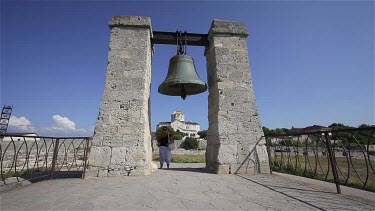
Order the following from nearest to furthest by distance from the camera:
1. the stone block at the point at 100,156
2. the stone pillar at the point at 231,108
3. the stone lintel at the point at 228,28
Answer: the stone block at the point at 100,156, the stone pillar at the point at 231,108, the stone lintel at the point at 228,28

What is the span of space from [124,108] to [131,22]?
220cm

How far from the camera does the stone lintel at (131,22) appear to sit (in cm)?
505

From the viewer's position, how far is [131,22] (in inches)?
200

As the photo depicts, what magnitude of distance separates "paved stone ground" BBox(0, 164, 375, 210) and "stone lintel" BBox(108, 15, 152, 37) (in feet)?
12.0

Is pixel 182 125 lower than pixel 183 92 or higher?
higher

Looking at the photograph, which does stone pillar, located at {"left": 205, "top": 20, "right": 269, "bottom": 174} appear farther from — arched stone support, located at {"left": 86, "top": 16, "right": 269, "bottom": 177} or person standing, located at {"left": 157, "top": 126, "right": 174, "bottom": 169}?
person standing, located at {"left": 157, "top": 126, "right": 174, "bottom": 169}

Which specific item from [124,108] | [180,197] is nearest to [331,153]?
[180,197]

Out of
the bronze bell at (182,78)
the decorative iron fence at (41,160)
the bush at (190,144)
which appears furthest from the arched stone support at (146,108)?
the bush at (190,144)

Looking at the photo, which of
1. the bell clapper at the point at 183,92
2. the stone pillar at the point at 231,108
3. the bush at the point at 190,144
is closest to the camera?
the stone pillar at the point at 231,108

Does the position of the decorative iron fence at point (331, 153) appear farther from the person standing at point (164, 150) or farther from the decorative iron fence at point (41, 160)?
the decorative iron fence at point (41, 160)

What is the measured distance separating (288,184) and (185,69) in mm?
3071

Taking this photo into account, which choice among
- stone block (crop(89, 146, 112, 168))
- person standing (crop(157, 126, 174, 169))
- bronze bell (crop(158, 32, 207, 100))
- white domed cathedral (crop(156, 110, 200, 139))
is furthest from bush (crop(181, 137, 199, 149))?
stone block (crop(89, 146, 112, 168))

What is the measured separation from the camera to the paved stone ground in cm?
221

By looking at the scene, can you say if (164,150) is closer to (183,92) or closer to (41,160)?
(183,92)
